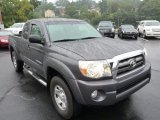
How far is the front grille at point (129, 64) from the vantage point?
3.83 metres

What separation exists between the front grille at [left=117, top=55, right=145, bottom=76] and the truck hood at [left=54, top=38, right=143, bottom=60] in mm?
175

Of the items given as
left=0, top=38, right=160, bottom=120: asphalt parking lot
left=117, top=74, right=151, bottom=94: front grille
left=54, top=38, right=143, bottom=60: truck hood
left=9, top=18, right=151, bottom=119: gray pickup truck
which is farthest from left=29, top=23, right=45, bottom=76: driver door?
left=117, top=74, right=151, bottom=94: front grille

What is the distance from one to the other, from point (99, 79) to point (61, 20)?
2453 mm

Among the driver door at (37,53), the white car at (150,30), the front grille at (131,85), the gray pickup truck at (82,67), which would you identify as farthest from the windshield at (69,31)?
the white car at (150,30)

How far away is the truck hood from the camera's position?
3.78m

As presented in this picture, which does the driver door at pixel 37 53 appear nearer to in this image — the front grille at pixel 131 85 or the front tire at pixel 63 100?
the front tire at pixel 63 100

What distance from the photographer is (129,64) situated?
399 cm

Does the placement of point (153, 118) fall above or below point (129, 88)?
below

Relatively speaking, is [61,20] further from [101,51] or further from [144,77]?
[144,77]

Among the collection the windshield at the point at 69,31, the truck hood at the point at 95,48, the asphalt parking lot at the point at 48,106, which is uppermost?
the windshield at the point at 69,31

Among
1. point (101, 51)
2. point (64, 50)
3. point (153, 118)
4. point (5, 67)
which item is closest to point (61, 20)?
point (64, 50)

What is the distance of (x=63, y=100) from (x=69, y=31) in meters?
1.77

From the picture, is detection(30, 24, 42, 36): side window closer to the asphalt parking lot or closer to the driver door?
the driver door

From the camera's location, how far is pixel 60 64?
3.98 metres
